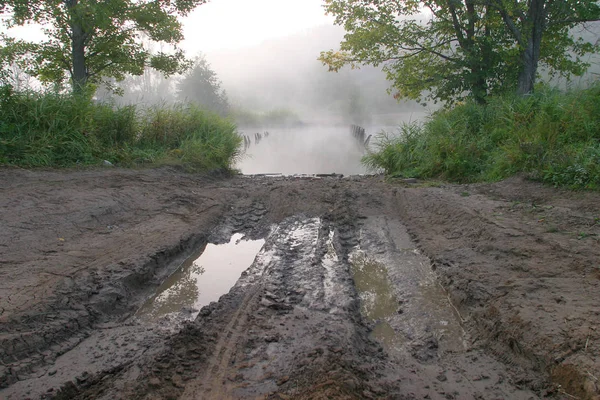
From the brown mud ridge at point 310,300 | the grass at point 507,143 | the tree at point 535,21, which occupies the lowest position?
the brown mud ridge at point 310,300

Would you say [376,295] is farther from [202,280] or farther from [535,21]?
[535,21]

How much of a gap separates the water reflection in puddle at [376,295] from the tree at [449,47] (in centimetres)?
790

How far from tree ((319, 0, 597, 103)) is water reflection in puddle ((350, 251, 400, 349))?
790 centimetres

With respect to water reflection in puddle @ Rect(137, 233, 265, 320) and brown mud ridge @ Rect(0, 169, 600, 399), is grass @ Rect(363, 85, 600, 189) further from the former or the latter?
water reflection in puddle @ Rect(137, 233, 265, 320)

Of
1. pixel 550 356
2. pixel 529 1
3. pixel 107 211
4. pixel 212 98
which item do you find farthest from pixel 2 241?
pixel 212 98

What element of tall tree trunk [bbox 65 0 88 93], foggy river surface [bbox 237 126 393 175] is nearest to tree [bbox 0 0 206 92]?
tall tree trunk [bbox 65 0 88 93]

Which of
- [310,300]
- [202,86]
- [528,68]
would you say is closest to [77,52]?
[310,300]

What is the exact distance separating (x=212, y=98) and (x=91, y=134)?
21182mm

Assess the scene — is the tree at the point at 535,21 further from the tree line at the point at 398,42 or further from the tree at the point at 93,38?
the tree at the point at 93,38

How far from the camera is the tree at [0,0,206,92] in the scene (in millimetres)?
8898

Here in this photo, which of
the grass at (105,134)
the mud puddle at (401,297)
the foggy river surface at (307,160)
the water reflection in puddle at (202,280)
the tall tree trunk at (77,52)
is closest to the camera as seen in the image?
the mud puddle at (401,297)

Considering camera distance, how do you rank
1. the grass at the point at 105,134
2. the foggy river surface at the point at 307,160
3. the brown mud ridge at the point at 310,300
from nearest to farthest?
the brown mud ridge at the point at 310,300, the grass at the point at 105,134, the foggy river surface at the point at 307,160

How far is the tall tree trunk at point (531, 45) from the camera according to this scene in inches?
376

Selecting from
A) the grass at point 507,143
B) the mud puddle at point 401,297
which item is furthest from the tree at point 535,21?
the mud puddle at point 401,297
